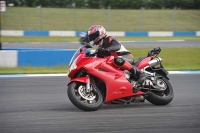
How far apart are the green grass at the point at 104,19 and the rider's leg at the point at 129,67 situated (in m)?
23.6

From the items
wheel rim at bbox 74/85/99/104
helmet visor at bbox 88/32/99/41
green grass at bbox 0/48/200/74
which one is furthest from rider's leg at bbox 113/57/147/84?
green grass at bbox 0/48/200/74

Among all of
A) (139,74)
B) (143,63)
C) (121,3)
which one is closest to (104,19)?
(121,3)

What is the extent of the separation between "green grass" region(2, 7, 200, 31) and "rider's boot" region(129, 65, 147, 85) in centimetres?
2361

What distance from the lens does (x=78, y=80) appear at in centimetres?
630

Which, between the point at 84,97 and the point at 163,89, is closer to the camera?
the point at 84,97

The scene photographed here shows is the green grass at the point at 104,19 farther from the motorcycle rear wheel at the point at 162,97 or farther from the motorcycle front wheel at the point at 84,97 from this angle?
the motorcycle front wheel at the point at 84,97

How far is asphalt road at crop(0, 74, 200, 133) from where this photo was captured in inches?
214

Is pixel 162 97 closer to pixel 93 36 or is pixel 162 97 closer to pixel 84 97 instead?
pixel 84 97

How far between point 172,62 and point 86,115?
8670mm

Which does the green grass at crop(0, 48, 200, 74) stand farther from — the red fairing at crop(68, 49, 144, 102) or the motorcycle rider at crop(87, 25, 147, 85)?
the red fairing at crop(68, 49, 144, 102)

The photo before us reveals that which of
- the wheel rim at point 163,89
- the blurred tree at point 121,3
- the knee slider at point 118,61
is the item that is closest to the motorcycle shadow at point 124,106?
the wheel rim at point 163,89

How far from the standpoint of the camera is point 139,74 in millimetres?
6891

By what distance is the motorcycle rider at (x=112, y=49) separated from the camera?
6.54 m

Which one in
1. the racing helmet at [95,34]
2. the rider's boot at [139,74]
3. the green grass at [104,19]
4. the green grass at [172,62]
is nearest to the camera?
the racing helmet at [95,34]
